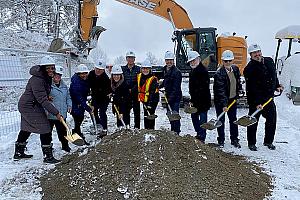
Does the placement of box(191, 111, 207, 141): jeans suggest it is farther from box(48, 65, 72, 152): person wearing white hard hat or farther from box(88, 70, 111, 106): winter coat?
box(48, 65, 72, 152): person wearing white hard hat

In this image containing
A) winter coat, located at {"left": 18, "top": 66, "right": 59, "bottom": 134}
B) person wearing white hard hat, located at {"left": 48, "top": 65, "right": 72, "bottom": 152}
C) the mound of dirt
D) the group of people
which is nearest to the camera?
the mound of dirt

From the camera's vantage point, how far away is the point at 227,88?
6.62 meters

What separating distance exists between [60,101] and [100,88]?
3.18ft

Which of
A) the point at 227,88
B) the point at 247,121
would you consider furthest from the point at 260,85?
the point at 247,121

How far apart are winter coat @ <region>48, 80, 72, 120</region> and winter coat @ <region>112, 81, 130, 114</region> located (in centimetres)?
103

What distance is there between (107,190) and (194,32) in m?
8.80

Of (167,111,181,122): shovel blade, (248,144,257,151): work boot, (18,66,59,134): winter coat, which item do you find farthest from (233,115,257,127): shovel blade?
(18,66,59,134): winter coat

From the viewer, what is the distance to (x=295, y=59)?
14.5 metres

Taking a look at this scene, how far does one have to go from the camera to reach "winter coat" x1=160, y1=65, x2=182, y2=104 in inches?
273

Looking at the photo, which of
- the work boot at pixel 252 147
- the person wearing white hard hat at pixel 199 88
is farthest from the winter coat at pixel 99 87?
the work boot at pixel 252 147

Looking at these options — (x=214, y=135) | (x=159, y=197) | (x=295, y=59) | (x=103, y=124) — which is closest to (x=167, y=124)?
(x=214, y=135)

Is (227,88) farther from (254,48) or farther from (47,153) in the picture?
(47,153)

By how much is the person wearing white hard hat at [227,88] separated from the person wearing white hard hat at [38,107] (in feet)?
9.07

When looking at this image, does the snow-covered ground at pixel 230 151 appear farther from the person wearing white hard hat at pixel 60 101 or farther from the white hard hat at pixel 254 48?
the white hard hat at pixel 254 48
